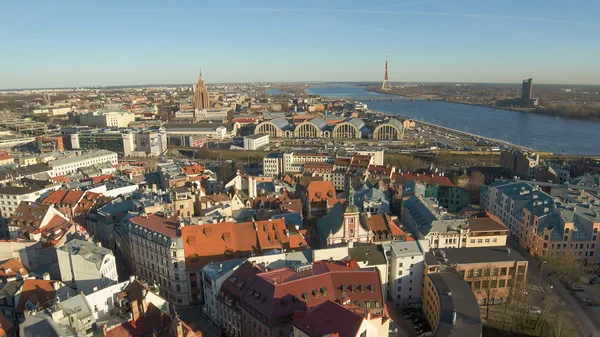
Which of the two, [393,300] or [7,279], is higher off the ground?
[7,279]

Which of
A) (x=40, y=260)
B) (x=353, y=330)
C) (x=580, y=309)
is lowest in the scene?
(x=580, y=309)

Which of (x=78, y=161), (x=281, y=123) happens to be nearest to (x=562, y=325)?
(x=78, y=161)

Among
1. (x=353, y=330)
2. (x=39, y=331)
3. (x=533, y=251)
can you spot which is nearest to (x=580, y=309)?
(x=533, y=251)

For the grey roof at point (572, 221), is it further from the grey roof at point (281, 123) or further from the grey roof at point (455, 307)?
the grey roof at point (281, 123)

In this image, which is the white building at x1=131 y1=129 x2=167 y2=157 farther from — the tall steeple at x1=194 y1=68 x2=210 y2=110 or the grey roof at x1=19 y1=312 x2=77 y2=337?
the grey roof at x1=19 y1=312 x2=77 y2=337

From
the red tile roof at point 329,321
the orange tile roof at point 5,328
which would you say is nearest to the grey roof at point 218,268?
the red tile roof at point 329,321

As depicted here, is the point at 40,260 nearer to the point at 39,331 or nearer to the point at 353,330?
the point at 39,331

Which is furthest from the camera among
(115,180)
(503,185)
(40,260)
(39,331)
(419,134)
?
(419,134)

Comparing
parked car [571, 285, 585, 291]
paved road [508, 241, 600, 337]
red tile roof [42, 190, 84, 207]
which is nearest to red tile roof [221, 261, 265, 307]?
paved road [508, 241, 600, 337]
